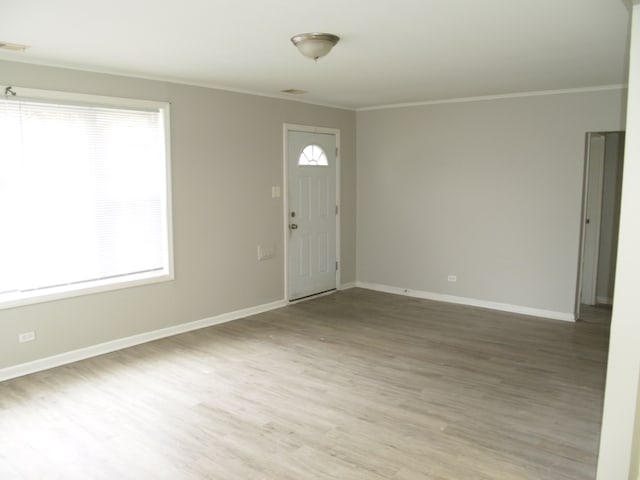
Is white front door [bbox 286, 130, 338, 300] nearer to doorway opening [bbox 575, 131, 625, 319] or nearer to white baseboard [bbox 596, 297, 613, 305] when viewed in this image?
doorway opening [bbox 575, 131, 625, 319]

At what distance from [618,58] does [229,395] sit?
12.9ft

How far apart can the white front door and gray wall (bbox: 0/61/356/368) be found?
22 cm

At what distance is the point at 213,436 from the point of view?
3.07m

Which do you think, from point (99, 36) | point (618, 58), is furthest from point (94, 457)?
point (618, 58)

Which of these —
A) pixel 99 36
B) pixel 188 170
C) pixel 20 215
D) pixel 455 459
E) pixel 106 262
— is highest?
pixel 99 36

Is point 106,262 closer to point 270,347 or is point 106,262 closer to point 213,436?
point 270,347

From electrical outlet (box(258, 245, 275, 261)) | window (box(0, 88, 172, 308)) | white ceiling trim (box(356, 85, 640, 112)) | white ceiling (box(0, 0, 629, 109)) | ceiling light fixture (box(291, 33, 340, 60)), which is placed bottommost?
electrical outlet (box(258, 245, 275, 261))

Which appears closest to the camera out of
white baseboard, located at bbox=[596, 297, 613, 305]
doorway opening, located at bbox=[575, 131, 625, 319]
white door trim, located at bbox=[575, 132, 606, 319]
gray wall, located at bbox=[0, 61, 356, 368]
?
gray wall, located at bbox=[0, 61, 356, 368]

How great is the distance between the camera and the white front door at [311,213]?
20.2ft

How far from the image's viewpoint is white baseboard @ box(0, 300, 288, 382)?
3973 mm

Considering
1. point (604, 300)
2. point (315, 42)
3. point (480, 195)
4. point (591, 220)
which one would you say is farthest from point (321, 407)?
point (604, 300)

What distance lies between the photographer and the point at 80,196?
4.27m

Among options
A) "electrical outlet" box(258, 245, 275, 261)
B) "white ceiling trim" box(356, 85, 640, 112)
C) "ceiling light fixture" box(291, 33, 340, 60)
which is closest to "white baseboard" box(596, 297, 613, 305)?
"white ceiling trim" box(356, 85, 640, 112)

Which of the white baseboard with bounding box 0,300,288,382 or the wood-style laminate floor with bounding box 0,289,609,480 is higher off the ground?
the white baseboard with bounding box 0,300,288,382
